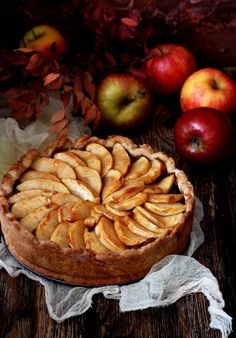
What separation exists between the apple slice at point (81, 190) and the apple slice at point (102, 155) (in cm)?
12

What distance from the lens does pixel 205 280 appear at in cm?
178

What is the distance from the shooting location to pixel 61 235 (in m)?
1.78

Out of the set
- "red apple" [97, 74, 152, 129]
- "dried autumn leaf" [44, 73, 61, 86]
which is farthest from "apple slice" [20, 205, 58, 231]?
"red apple" [97, 74, 152, 129]

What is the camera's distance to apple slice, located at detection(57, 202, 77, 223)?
1.83m

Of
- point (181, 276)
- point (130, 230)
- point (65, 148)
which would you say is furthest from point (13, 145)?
point (181, 276)

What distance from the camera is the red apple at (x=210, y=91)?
2.49 meters

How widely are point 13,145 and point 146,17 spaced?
3.06 feet

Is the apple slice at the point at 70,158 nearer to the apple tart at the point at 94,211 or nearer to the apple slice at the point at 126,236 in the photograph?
the apple tart at the point at 94,211

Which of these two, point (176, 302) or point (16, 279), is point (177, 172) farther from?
point (16, 279)

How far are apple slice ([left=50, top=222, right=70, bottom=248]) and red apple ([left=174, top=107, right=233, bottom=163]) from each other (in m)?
0.71

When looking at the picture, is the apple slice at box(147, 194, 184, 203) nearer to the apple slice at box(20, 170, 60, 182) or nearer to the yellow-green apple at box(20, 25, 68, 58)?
the apple slice at box(20, 170, 60, 182)

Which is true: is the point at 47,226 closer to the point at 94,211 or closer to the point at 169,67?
the point at 94,211

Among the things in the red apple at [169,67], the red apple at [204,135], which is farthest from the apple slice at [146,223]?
the red apple at [169,67]

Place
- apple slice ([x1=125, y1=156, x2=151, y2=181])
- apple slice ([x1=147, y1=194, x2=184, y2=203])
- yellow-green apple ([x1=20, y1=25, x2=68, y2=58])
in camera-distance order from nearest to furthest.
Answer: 1. apple slice ([x1=147, y1=194, x2=184, y2=203])
2. apple slice ([x1=125, y1=156, x2=151, y2=181])
3. yellow-green apple ([x1=20, y1=25, x2=68, y2=58])
